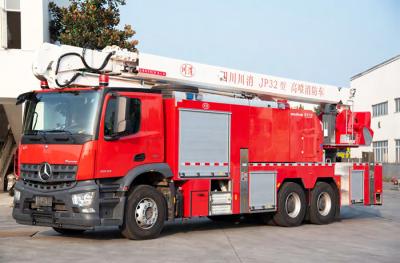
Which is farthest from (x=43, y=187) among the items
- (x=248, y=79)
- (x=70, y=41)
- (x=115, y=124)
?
(x=70, y=41)

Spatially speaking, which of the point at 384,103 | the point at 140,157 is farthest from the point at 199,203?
the point at 384,103

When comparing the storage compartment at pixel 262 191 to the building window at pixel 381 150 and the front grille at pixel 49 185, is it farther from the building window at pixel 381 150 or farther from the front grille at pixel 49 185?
the building window at pixel 381 150

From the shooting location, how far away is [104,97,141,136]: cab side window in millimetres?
11227

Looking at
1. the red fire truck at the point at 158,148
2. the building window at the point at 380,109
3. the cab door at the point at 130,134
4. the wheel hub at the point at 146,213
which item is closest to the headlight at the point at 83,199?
the red fire truck at the point at 158,148

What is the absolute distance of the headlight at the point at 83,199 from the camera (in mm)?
10945

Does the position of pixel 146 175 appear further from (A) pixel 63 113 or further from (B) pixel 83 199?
(A) pixel 63 113

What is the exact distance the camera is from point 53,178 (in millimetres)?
11242

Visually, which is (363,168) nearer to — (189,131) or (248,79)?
(248,79)

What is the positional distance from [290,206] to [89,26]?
12.6m

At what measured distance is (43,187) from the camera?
37.5 feet

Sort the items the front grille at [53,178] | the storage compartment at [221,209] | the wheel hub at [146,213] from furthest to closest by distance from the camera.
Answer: the storage compartment at [221,209]
the wheel hub at [146,213]
the front grille at [53,178]

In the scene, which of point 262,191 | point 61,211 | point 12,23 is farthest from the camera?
point 12,23

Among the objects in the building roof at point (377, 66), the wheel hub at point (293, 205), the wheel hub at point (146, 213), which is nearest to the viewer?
the wheel hub at point (146, 213)

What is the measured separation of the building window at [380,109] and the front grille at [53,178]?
48978 millimetres
